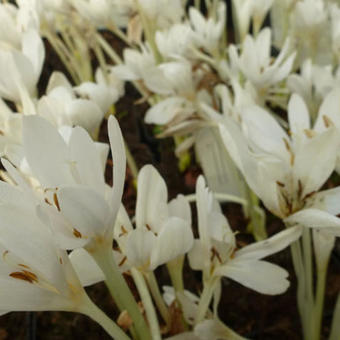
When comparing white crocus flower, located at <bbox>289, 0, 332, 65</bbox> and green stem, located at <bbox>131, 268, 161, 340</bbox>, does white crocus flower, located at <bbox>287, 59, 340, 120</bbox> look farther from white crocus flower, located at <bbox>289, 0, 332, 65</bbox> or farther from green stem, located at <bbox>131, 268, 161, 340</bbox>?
green stem, located at <bbox>131, 268, 161, 340</bbox>

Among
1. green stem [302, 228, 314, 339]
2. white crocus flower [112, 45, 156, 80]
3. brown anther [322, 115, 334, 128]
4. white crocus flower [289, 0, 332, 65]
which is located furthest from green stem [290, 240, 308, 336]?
white crocus flower [289, 0, 332, 65]

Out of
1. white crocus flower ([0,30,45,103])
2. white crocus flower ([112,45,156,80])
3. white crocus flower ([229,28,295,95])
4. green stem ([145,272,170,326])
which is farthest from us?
white crocus flower ([112,45,156,80])

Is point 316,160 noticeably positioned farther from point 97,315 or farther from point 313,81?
point 313,81

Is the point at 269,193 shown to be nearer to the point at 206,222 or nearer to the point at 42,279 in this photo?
the point at 206,222

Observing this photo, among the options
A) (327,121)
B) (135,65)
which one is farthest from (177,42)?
(327,121)

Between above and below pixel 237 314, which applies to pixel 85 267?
above

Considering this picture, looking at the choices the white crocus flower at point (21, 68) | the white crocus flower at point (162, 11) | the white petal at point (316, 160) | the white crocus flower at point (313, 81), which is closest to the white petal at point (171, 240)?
the white petal at point (316, 160)
